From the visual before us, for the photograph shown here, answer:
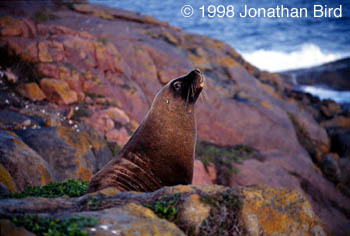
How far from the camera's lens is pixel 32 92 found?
9148 mm

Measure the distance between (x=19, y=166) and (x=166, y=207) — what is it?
3.64 metres

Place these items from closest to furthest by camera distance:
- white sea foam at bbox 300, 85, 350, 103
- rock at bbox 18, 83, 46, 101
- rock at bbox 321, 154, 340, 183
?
rock at bbox 18, 83, 46, 101, rock at bbox 321, 154, 340, 183, white sea foam at bbox 300, 85, 350, 103

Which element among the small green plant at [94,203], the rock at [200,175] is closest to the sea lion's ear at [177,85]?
the small green plant at [94,203]

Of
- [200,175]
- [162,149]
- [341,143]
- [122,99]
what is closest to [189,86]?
[162,149]

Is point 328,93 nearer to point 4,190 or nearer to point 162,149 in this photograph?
point 162,149

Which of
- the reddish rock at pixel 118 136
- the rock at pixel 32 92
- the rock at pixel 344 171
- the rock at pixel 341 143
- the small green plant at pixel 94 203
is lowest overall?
the rock at pixel 344 171

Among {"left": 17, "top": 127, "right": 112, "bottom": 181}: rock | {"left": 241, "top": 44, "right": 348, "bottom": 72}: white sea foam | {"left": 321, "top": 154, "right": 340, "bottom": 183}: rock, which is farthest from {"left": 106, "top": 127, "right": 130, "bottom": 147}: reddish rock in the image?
{"left": 241, "top": 44, "right": 348, "bottom": 72}: white sea foam

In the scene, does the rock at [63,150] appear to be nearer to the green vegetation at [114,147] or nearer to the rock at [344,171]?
the green vegetation at [114,147]

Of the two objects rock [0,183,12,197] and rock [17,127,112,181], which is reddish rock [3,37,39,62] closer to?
rock [17,127,112,181]

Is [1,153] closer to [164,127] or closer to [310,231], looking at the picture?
[164,127]

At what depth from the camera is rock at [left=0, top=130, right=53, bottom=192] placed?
5.42 m

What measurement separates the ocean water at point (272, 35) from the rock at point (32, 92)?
25.2 meters

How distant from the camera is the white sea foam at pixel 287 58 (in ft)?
123

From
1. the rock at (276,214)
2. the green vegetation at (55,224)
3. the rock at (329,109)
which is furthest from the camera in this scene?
the rock at (329,109)
